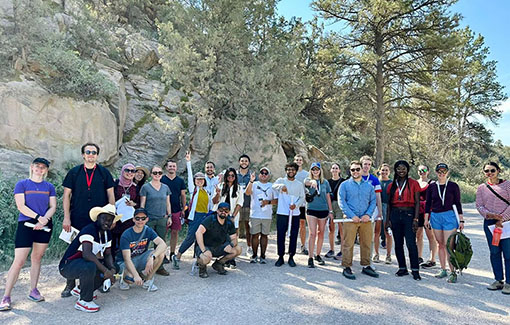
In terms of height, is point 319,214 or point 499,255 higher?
point 319,214

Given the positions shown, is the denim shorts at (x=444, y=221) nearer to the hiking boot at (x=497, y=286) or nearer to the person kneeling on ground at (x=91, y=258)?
the hiking boot at (x=497, y=286)

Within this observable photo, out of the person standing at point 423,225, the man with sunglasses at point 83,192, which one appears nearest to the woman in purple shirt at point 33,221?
the man with sunglasses at point 83,192

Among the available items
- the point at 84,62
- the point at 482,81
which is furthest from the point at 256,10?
the point at 482,81

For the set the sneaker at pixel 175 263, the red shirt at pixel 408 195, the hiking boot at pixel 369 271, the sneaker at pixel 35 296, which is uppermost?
the red shirt at pixel 408 195

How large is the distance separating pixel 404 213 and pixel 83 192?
16.6 feet

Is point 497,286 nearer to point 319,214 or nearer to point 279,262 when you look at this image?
point 319,214

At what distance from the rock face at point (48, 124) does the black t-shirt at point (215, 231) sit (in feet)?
18.5

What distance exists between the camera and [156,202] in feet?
18.1

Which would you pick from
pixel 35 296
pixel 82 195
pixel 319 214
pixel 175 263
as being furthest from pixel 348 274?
pixel 35 296

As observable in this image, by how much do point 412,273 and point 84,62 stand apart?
1060 cm

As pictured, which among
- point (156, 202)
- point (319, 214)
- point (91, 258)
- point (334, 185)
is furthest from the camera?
point (334, 185)

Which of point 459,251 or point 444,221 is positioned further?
point 444,221

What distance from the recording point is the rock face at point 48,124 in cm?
816

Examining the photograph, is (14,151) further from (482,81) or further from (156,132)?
(482,81)
